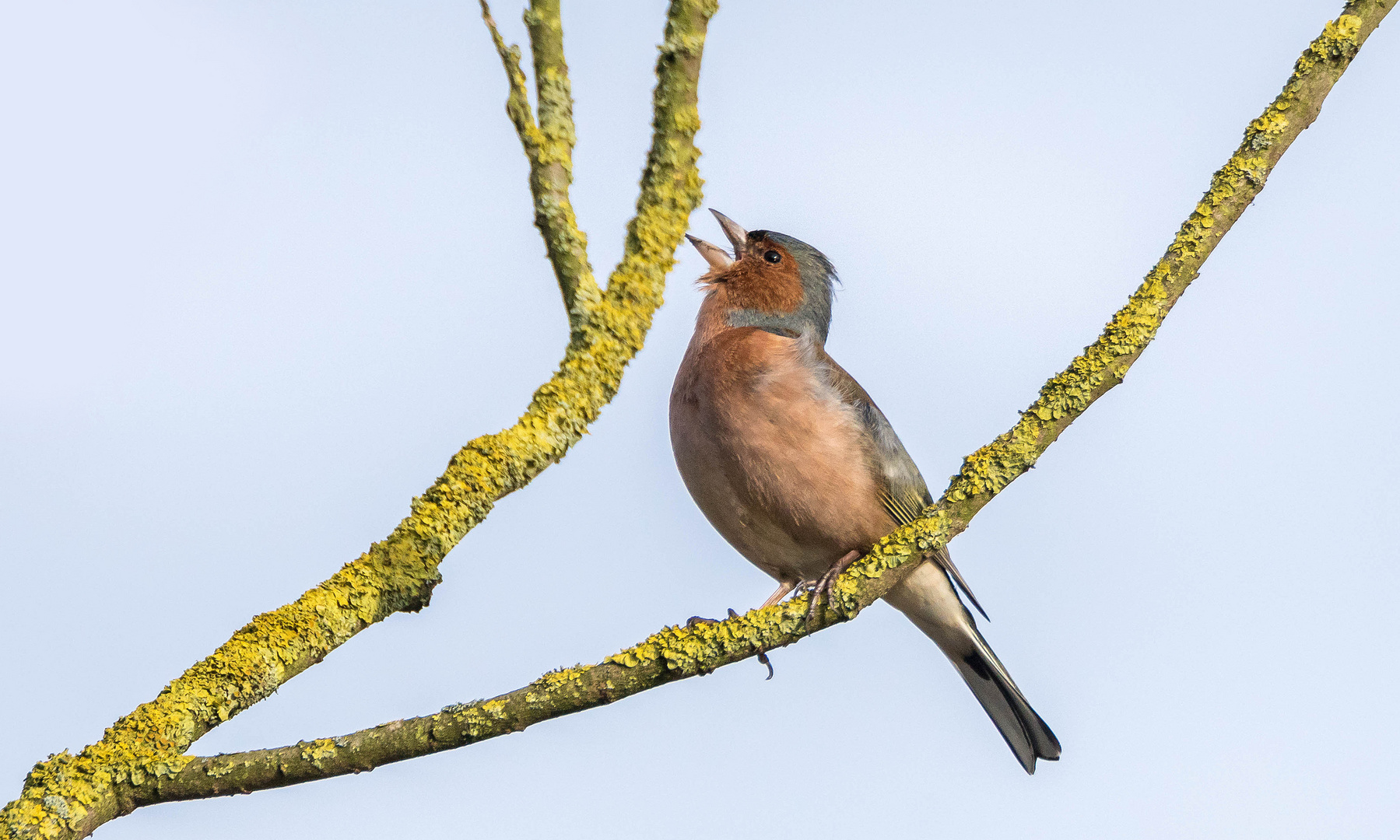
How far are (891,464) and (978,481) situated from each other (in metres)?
2.41

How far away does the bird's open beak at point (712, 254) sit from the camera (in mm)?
7066

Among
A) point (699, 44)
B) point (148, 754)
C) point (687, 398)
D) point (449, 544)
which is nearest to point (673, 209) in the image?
point (699, 44)

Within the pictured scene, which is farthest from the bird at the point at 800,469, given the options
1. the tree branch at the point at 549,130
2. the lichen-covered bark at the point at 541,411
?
the tree branch at the point at 549,130

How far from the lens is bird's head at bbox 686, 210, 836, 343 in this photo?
6.91 meters

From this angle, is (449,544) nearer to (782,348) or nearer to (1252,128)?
(1252,128)

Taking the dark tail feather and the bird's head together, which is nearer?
the dark tail feather

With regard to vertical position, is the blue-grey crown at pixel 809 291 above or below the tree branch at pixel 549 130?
above

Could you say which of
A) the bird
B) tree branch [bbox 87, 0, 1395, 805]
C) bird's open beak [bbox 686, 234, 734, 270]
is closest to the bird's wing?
the bird

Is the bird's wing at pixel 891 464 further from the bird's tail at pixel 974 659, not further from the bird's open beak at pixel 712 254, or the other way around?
the bird's open beak at pixel 712 254

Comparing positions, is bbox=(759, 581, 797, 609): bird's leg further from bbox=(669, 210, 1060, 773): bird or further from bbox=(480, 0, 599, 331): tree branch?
bbox=(480, 0, 599, 331): tree branch

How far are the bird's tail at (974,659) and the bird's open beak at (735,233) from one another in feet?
7.03

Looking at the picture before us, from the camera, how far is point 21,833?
9.23 ft

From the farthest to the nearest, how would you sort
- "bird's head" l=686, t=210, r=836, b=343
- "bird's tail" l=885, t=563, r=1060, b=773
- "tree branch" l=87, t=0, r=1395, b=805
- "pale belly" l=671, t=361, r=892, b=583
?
1. "bird's head" l=686, t=210, r=836, b=343
2. "bird's tail" l=885, t=563, r=1060, b=773
3. "pale belly" l=671, t=361, r=892, b=583
4. "tree branch" l=87, t=0, r=1395, b=805

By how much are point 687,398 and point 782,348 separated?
1.86ft
